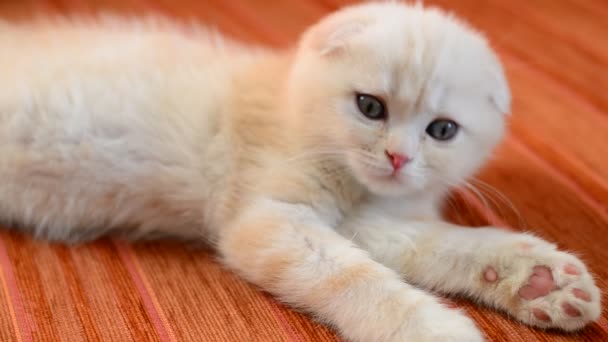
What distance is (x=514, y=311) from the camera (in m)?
1.10

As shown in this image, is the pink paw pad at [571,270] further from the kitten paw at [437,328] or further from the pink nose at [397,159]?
the pink nose at [397,159]

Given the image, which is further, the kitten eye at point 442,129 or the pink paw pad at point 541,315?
the kitten eye at point 442,129

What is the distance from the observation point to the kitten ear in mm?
1236

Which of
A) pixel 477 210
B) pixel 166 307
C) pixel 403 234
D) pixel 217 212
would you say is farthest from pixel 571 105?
pixel 166 307

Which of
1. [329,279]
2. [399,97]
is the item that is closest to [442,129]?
[399,97]

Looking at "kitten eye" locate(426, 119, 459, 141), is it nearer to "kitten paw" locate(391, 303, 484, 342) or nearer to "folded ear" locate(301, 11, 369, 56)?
"folded ear" locate(301, 11, 369, 56)

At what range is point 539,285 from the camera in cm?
109

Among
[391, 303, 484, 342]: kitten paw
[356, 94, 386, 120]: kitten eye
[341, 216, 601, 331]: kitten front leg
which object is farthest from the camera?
[356, 94, 386, 120]: kitten eye

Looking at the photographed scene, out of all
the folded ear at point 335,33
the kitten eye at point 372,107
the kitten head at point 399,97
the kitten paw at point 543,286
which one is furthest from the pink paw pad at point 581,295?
the folded ear at point 335,33

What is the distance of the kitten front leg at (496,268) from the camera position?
1063 mm

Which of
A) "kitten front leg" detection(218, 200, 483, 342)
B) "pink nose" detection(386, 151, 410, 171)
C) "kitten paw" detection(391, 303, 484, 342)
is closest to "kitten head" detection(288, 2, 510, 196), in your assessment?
"pink nose" detection(386, 151, 410, 171)

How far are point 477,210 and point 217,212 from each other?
1.87 ft

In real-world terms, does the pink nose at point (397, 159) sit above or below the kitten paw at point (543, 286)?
above

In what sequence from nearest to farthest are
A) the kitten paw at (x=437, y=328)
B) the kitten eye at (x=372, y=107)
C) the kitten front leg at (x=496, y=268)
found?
the kitten paw at (x=437, y=328)
the kitten front leg at (x=496, y=268)
the kitten eye at (x=372, y=107)
